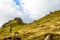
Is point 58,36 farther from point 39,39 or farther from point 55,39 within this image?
point 39,39

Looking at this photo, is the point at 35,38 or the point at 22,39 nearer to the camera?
the point at 35,38

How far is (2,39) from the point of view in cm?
14925

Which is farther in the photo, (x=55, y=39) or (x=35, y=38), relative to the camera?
(x=35, y=38)

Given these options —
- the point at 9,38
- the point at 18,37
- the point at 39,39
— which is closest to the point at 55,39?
the point at 39,39

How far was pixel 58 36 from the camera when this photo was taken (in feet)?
379

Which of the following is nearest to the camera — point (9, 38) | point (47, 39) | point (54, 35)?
point (47, 39)

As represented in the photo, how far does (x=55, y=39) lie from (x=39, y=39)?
10.6m

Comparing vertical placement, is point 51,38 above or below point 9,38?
below

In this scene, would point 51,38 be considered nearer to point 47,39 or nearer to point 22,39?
point 47,39

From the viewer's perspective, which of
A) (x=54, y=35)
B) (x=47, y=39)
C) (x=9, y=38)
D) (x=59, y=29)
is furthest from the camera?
(x=9, y=38)

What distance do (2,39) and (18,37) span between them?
16.1m

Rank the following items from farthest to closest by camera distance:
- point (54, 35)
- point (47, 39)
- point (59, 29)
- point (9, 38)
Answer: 1. point (9, 38)
2. point (59, 29)
3. point (54, 35)
4. point (47, 39)

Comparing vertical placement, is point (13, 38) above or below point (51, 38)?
above

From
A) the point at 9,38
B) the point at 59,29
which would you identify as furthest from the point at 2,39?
the point at 59,29
